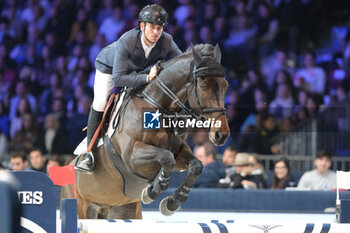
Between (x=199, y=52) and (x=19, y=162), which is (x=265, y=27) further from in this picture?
(x=199, y=52)

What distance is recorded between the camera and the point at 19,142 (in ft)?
31.3

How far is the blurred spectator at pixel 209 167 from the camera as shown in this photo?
7.58 m

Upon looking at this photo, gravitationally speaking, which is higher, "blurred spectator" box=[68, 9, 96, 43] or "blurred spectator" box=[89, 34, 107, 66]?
"blurred spectator" box=[68, 9, 96, 43]

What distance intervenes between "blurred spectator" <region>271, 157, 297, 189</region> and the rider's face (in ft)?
10.8

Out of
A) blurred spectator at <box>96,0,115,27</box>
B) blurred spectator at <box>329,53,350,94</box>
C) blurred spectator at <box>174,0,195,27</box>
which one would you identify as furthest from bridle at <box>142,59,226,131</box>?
blurred spectator at <box>96,0,115,27</box>

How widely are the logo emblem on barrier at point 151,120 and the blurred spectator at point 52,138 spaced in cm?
379

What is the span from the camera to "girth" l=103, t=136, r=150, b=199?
4.86m

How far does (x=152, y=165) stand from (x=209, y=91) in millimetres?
681

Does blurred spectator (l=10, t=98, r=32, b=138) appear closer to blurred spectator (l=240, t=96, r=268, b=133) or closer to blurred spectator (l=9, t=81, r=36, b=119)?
blurred spectator (l=9, t=81, r=36, b=119)

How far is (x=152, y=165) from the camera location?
182 inches

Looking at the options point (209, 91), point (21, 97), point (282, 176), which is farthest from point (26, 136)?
point (209, 91)

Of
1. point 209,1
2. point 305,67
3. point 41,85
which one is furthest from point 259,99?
point 41,85

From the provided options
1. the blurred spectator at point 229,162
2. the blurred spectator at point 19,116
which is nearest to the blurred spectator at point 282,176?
the blurred spectator at point 229,162

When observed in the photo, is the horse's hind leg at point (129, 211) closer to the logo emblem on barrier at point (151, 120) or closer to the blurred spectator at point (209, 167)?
the logo emblem on barrier at point (151, 120)
